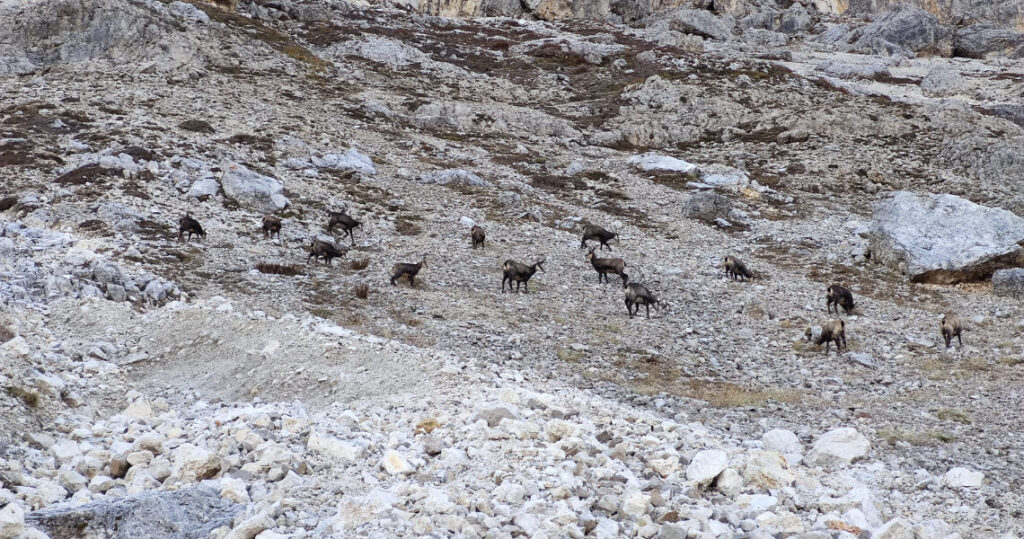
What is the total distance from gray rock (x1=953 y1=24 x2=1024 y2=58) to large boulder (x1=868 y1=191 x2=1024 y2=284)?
88.5m

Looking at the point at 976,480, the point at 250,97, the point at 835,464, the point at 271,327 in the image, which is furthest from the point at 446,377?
the point at 250,97

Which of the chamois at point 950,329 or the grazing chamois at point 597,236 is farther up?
the chamois at point 950,329

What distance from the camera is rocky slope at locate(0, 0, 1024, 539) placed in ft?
25.3

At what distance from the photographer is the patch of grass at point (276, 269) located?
72.1 feet

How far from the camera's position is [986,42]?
328ft

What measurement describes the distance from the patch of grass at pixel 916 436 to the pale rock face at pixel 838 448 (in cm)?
175

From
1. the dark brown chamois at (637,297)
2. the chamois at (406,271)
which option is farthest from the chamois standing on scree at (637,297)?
the chamois at (406,271)

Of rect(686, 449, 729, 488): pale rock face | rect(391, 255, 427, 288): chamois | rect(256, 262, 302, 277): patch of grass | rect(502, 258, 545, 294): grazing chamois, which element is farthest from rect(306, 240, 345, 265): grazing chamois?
rect(686, 449, 729, 488): pale rock face

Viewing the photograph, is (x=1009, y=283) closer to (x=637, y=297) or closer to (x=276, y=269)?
(x=637, y=297)

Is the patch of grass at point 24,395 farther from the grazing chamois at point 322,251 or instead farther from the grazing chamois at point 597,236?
the grazing chamois at point 597,236

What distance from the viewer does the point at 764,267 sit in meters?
27.8

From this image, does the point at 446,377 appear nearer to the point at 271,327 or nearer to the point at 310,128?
the point at 271,327

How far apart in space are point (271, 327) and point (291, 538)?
926 cm

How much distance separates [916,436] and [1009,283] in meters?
15.9
